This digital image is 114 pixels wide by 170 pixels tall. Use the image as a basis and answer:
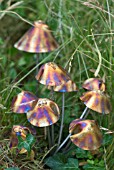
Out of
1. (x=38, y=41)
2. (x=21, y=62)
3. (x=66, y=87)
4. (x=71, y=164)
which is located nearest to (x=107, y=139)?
(x=71, y=164)

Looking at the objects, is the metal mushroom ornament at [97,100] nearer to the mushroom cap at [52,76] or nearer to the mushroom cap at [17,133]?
the mushroom cap at [52,76]

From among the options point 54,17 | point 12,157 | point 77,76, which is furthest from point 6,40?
point 12,157

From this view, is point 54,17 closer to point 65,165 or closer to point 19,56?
point 19,56

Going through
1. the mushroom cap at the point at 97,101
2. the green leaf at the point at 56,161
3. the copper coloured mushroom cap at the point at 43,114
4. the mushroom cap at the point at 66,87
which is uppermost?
the mushroom cap at the point at 66,87

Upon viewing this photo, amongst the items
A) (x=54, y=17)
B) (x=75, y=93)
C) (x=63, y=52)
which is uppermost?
(x=54, y=17)

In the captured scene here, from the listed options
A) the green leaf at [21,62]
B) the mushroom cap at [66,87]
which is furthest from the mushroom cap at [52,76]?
the green leaf at [21,62]

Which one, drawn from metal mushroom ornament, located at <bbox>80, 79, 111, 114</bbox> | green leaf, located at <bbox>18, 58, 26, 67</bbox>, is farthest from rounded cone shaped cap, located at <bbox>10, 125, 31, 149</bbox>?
green leaf, located at <bbox>18, 58, 26, 67</bbox>
